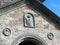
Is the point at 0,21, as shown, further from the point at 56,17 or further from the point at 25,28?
the point at 56,17

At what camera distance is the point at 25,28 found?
69.6 feet

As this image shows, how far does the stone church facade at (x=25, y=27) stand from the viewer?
2077cm

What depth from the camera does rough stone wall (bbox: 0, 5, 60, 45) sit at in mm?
20750

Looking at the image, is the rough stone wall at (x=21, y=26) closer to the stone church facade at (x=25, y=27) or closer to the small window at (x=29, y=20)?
the stone church facade at (x=25, y=27)

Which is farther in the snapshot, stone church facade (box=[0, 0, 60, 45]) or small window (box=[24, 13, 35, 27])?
small window (box=[24, 13, 35, 27])

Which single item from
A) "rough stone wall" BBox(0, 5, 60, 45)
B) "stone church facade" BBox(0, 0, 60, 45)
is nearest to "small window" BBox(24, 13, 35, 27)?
"stone church facade" BBox(0, 0, 60, 45)

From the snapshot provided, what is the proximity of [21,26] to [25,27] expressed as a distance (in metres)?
0.31

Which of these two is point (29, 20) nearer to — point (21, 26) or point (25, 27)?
point (25, 27)

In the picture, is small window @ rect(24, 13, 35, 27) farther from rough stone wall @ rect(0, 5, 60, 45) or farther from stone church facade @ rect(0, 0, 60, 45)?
rough stone wall @ rect(0, 5, 60, 45)

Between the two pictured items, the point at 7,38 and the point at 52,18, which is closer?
the point at 7,38

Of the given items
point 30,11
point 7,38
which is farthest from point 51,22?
point 7,38

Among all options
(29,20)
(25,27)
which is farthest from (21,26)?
(29,20)

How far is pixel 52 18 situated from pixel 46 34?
4.34 feet

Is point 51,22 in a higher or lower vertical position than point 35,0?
lower
